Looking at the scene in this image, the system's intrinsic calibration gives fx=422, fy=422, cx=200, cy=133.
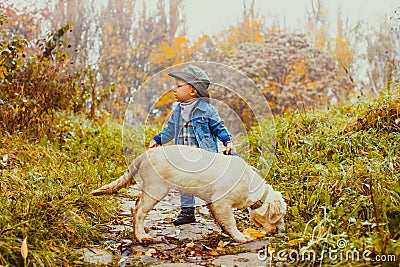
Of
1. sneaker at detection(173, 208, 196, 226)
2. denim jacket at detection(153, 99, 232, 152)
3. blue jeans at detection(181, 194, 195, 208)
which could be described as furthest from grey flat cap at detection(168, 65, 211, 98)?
sneaker at detection(173, 208, 196, 226)

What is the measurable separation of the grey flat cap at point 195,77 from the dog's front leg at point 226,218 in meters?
0.90

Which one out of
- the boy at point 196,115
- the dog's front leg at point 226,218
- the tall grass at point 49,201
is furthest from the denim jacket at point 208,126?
the tall grass at point 49,201

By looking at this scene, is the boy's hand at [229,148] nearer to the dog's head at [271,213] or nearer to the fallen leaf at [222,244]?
the dog's head at [271,213]

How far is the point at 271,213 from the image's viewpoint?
10.4 feet

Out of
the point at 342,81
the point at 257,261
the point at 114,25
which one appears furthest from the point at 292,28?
the point at 257,261

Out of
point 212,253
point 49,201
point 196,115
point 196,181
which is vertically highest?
point 196,115

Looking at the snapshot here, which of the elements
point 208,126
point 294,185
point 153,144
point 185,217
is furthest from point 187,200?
point 294,185

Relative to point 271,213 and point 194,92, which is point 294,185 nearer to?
point 271,213

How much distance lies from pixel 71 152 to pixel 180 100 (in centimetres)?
277

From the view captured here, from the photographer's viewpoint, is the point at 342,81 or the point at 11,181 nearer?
the point at 11,181

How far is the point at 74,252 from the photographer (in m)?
2.74

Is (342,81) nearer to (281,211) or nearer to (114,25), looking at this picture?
(114,25)

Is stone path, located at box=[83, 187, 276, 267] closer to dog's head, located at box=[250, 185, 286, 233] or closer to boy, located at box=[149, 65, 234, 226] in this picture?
dog's head, located at box=[250, 185, 286, 233]

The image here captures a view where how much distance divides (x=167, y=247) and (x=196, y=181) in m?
0.53
